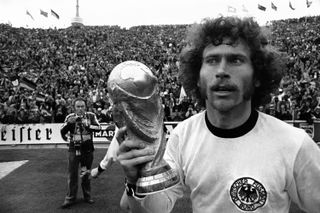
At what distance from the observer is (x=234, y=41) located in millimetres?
2154

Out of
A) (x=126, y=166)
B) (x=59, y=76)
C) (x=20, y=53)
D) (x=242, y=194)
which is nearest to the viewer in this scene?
(x=126, y=166)

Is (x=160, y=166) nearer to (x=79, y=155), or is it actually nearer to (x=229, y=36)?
(x=229, y=36)

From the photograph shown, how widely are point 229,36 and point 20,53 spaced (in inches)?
1230

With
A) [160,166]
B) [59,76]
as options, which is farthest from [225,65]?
[59,76]

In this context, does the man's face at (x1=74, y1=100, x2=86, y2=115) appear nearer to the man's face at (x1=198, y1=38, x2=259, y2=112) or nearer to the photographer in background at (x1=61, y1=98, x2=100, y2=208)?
the photographer in background at (x1=61, y1=98, x2=100, y2=208)

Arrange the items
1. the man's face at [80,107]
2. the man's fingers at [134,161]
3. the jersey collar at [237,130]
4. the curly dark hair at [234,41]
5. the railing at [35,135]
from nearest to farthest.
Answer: the man's fingers at [134,161], the jersey collar at [237,130], the curly dark hair at [234,41], the man's face at [80,107], the railing at [35,135]

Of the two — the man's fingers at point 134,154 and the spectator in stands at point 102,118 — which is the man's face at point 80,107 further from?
the spectator in stands at point 102,118

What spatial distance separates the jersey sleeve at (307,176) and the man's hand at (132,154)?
2.43 feet

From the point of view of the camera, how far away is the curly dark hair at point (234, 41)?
2207 millimetres

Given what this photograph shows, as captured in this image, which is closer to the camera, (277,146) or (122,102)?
(122,102)

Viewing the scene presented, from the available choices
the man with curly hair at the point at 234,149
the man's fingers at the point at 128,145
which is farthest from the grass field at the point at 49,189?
the man's fingers at the point at 128,145

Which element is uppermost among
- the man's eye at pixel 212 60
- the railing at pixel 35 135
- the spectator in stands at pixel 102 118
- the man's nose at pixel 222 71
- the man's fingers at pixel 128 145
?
the man's eye at pixel 212 60

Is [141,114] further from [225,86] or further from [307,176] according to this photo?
[307,176]

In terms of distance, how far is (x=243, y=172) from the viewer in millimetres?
1964
